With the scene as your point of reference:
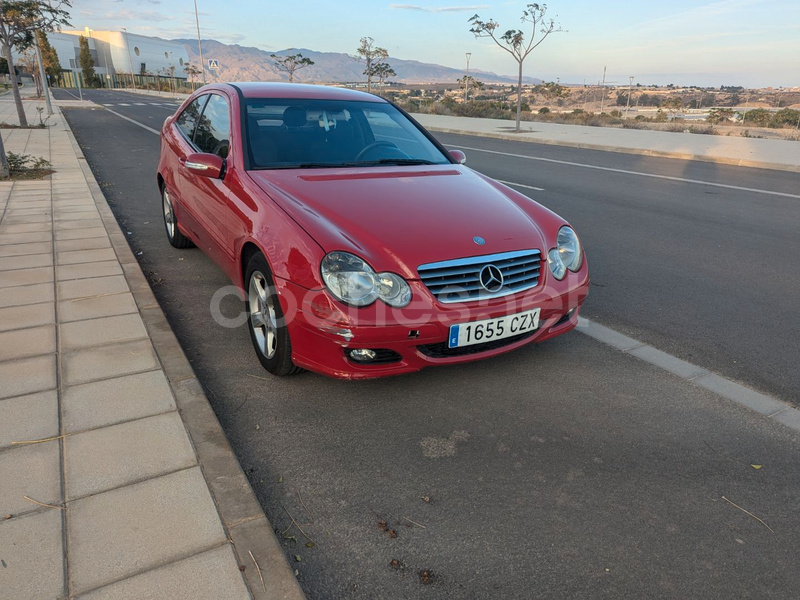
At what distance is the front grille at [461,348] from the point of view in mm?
2875

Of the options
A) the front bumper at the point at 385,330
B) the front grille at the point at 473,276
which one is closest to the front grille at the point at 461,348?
the front bumper at the point at 385,330

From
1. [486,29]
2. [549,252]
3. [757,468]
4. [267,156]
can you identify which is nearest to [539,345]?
[549,252]

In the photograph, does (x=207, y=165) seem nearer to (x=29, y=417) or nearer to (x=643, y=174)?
(x=29, y=417)

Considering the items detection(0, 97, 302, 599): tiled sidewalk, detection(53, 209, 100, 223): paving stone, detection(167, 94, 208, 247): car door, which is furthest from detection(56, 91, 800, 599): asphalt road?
detection(53, 209, 100, 223): paving stone

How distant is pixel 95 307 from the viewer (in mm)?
4055

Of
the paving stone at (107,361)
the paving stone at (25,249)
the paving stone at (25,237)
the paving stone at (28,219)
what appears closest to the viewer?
the paving stone at (107,361)

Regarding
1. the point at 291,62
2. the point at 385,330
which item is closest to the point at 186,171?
the point at 385,330

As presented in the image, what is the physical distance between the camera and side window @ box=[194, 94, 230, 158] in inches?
157

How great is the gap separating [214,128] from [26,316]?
1840 millimetres

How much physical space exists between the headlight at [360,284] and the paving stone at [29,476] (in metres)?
1.39

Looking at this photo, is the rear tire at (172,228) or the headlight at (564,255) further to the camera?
the rear tire at (172,228)

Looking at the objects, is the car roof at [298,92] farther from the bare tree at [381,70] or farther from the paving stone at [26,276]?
the bare tree at [381,70]

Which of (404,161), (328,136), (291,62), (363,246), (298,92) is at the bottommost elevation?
(363,246)

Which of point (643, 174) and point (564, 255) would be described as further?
point (643, 174)
